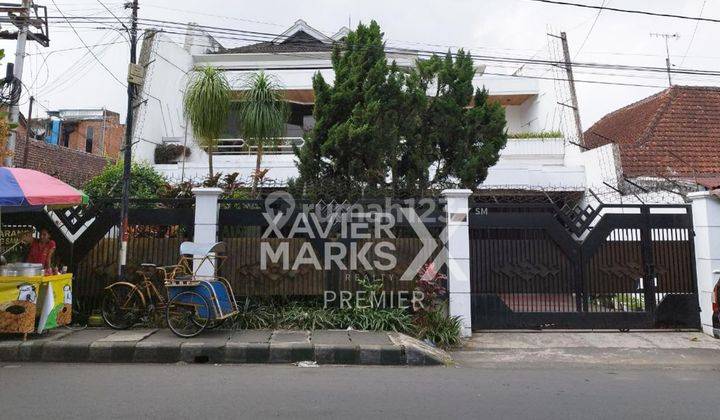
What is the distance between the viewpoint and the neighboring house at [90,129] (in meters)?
25.7

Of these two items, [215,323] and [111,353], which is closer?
[111,353]

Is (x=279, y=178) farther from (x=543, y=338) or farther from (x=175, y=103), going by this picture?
(x=543, y=338)

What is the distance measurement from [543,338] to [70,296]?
722cm

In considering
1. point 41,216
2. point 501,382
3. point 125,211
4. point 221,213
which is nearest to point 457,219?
point 501,382

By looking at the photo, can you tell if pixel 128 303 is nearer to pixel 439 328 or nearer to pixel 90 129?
pixel 439 328

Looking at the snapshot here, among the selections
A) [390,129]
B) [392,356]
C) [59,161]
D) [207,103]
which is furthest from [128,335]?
[59,161]

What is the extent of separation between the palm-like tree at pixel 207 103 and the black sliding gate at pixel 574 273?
210 inches

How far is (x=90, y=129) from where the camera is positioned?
88.1 ft

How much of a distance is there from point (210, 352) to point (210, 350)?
0.03 metres

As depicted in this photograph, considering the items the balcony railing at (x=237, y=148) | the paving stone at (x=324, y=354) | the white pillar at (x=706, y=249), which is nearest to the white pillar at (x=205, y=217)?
the paving stone at (x=324, y=354)

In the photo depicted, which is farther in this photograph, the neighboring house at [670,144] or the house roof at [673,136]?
the house roof at [673,136]

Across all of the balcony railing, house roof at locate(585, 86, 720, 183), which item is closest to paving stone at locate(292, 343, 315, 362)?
the balcony railing

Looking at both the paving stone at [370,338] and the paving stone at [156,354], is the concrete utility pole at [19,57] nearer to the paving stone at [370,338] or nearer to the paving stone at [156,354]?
the paving stone at [156,354]

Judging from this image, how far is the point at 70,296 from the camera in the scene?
284 inches
